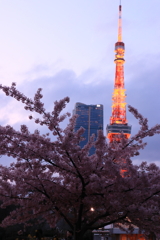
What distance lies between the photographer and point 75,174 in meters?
11.3

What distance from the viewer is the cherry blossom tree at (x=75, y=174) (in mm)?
10500

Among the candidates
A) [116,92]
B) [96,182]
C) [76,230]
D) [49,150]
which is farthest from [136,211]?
[116,92]

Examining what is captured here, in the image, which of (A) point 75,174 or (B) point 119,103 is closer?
(A) point 75,174

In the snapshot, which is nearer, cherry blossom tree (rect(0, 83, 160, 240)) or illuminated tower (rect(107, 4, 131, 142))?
cherry blossom tree (rect(0, 83, 160, 240))

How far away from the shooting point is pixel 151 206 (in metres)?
11.9

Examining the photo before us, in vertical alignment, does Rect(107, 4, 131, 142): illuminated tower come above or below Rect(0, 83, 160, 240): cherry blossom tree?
above

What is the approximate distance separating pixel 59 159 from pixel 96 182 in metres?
1.41

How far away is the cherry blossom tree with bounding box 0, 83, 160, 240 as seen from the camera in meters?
10.5

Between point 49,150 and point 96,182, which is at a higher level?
point 49,150

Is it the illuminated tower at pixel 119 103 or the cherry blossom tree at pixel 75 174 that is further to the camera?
the illuminated tower at pixel 119 103

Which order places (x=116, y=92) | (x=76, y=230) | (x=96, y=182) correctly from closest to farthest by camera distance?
(x=96, y=182) < (x=76, y=230) < (x=116, y=92)

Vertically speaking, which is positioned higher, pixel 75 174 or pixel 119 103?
pixel 119 103

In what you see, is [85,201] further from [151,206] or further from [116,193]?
[151,206]

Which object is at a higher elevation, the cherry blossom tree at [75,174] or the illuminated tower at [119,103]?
the illuminated tower at [119,103]
